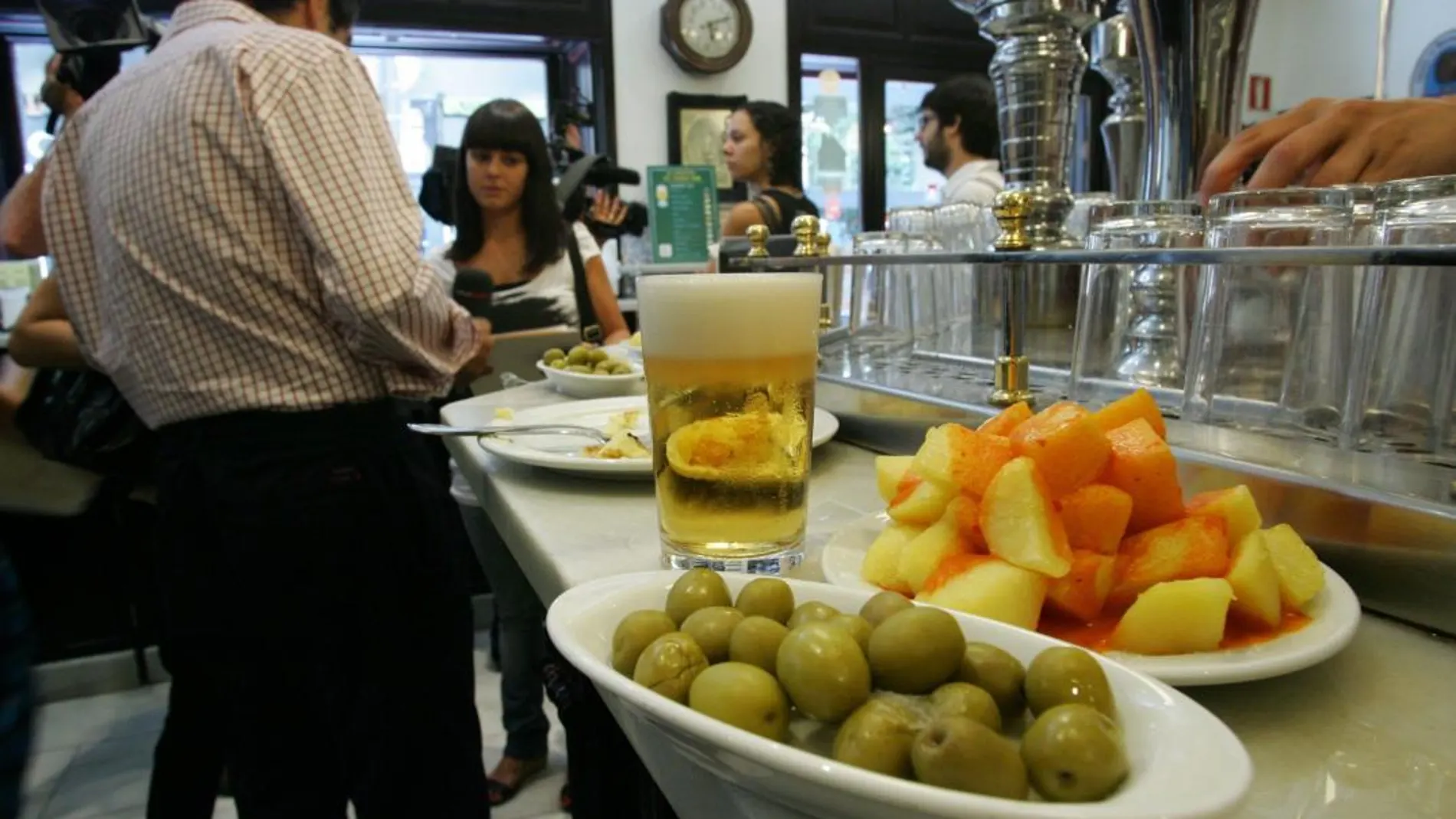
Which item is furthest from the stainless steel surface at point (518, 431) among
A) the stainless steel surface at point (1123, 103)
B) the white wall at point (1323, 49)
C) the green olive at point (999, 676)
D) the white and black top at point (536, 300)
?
the white wall at point (1323, 49)

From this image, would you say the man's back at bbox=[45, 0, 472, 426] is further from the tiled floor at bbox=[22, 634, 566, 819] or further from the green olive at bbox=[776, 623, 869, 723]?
the tiled floor at bbox=[22, 634, 566, 819]

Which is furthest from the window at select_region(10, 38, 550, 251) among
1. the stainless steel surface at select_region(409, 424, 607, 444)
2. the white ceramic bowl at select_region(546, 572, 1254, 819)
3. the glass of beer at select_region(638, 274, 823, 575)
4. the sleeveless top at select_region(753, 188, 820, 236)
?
the white ceramic bowl at select_region(546, 572, 1254, 819)

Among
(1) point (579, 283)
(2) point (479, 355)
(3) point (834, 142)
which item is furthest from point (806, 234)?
(3) point (834, 142)

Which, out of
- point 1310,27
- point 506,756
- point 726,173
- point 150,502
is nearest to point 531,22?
point 726,173

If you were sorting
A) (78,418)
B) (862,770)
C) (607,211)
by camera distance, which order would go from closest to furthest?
1. (862,770)
2. (78,418)
3. (607,211)

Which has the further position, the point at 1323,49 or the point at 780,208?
the point at 1323,49

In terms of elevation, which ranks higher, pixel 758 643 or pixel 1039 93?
pixel 1039 93

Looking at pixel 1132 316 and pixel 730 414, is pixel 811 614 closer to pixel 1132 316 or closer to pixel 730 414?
pixel 730 414

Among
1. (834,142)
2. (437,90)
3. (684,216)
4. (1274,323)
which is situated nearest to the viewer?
(1274,323)

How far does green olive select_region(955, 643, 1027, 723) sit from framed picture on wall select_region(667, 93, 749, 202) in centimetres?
391

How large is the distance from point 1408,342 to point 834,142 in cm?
428

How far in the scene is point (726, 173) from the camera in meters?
4.31

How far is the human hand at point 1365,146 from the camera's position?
2.82 feet

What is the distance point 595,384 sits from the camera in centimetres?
141
